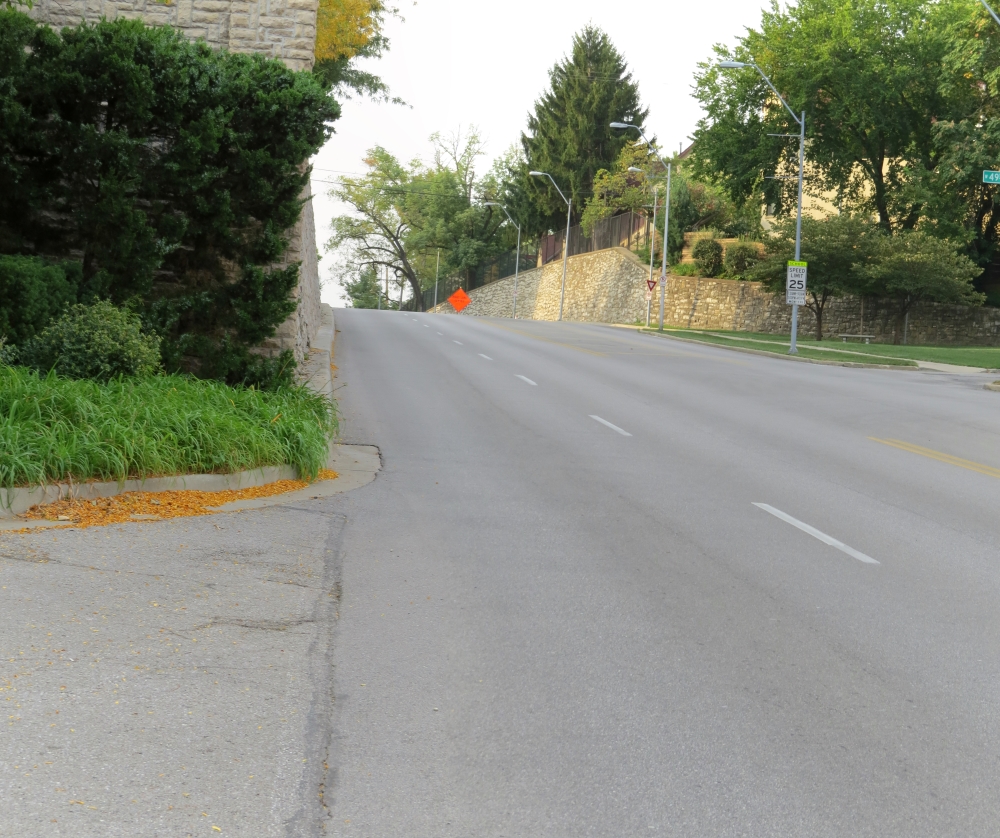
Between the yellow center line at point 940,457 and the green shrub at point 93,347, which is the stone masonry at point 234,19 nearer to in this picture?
the green shrub at point 93,347

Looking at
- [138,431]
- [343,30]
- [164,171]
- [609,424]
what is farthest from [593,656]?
[343,30]

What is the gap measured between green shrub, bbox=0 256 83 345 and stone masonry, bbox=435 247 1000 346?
4508 centimetres

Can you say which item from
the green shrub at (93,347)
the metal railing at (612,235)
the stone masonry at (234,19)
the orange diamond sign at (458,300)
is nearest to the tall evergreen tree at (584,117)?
the metal railing at (612,235)

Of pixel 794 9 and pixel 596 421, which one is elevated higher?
pixel 794 9

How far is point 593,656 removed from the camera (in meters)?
5.70

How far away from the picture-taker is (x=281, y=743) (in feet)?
14.5

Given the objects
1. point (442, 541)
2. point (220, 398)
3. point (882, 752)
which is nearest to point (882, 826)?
point (882, 752)

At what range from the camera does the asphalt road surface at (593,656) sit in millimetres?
4008

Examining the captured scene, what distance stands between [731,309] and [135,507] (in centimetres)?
5067

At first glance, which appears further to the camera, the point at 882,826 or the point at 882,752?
the point at 882,752

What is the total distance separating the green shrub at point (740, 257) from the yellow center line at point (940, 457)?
137 feet

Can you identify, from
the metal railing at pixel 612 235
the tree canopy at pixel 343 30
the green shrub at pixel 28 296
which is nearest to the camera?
the green shrub at pixel 28 296

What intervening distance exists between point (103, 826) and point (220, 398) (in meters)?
7.84

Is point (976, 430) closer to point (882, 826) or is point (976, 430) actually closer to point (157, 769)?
point (882, 826)
